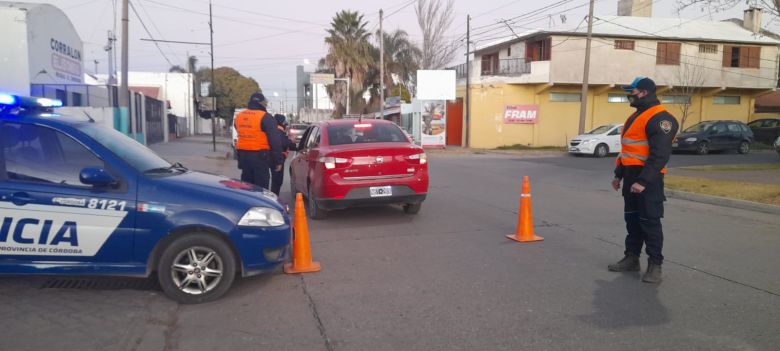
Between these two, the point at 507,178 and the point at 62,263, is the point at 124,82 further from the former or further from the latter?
the point at 62,263

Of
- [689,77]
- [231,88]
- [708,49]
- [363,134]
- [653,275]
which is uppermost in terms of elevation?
[708,49]

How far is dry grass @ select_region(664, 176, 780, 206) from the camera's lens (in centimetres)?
1010

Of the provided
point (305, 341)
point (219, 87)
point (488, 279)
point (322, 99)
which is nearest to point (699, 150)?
point (488, 279)

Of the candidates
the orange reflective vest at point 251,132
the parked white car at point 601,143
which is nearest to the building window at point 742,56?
the parked white car at point 601,143

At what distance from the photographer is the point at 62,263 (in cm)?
448

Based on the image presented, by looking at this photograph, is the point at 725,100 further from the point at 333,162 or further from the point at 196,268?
the point at 196,268

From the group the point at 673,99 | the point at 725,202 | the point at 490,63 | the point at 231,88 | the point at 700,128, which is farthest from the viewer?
the point at 231,88

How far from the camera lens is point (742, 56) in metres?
32.3

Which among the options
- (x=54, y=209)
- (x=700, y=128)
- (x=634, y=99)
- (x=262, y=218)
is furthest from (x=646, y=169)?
(x=700, y=128)

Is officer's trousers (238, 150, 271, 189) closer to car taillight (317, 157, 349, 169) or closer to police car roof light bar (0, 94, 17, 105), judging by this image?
car taillight (317, 157, 349, 169)

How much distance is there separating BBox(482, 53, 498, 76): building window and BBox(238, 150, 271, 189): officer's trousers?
28.7 metres

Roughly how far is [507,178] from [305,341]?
39.1 feet

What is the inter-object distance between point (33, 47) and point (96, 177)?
15.7m

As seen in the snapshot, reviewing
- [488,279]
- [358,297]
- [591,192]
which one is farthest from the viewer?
[591,192]
